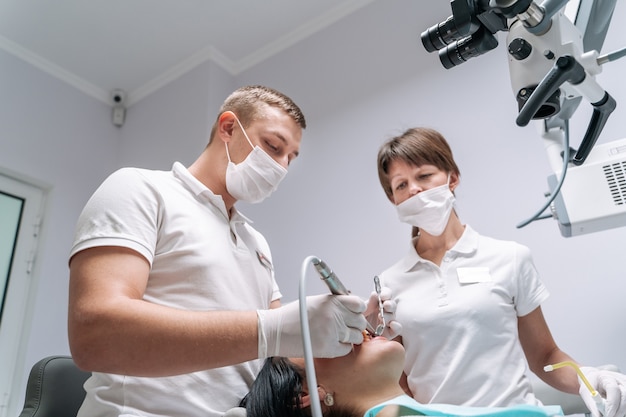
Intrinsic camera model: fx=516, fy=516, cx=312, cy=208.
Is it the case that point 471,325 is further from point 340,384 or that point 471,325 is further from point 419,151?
point 419,151

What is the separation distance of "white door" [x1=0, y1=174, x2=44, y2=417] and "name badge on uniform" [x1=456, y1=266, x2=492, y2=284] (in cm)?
250

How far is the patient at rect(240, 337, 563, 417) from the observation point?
112 cm

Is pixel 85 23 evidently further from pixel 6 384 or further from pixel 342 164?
pixel 6 384

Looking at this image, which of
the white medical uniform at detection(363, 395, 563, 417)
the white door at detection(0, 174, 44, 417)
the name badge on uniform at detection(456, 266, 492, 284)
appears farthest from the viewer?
the white door at detection(0, 174, 44, 417)

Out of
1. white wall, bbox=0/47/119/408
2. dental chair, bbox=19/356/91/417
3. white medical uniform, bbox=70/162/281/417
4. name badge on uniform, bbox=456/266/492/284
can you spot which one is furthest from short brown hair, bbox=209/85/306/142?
white wall, bbox=0/47/119/408

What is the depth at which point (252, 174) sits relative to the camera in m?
1.41

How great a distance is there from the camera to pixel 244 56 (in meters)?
3.30

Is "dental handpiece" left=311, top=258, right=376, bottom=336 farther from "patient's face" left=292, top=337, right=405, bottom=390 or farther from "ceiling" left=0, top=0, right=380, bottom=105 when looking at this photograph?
"ceiling" left=0, top=0, right=380, bottom=105

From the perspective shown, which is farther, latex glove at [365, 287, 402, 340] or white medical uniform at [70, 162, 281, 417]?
latex glove at [365, 287, 402, 340]

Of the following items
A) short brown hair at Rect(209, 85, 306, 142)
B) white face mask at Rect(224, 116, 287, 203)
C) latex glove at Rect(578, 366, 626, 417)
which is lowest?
latex glove at Rect(578, 366, 626, 417)

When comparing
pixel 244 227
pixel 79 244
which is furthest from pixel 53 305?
pixel 79 244

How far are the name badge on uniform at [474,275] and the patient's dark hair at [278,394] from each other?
0.55m

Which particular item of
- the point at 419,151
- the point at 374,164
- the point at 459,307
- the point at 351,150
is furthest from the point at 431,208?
the point at 351,150

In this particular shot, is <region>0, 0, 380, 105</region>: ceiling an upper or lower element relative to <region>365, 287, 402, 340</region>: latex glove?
upper
